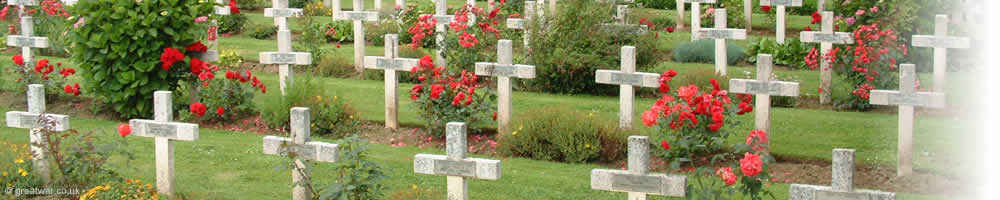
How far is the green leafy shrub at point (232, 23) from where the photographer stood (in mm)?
16712

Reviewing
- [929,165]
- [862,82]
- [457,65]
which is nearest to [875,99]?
[929,165]

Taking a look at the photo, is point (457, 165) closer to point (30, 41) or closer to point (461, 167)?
point (461, 167)

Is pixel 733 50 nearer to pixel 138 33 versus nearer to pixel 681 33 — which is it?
pixel 681 33

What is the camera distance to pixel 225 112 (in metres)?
10.7

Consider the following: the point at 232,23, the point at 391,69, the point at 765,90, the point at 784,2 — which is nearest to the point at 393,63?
the point at 391,69

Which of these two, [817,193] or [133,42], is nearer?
[817,193]

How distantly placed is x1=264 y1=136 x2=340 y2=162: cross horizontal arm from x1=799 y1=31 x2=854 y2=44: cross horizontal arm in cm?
589

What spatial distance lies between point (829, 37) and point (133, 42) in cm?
656

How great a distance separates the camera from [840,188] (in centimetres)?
536

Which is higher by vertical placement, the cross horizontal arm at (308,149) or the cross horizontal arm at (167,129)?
the cross horizontal arm at (167,129)

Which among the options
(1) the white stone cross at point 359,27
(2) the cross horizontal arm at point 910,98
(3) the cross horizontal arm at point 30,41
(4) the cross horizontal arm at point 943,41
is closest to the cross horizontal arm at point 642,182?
(2) the cross horizontal arm at point 910,98

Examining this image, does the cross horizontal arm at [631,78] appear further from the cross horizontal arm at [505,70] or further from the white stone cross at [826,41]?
the white stone cross at [826,41]

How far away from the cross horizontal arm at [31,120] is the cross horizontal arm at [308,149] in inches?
65.1

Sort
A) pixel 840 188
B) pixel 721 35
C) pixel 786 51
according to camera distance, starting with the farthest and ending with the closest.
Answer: pixel 786 51
pixel 721 35
pixel 840 188
